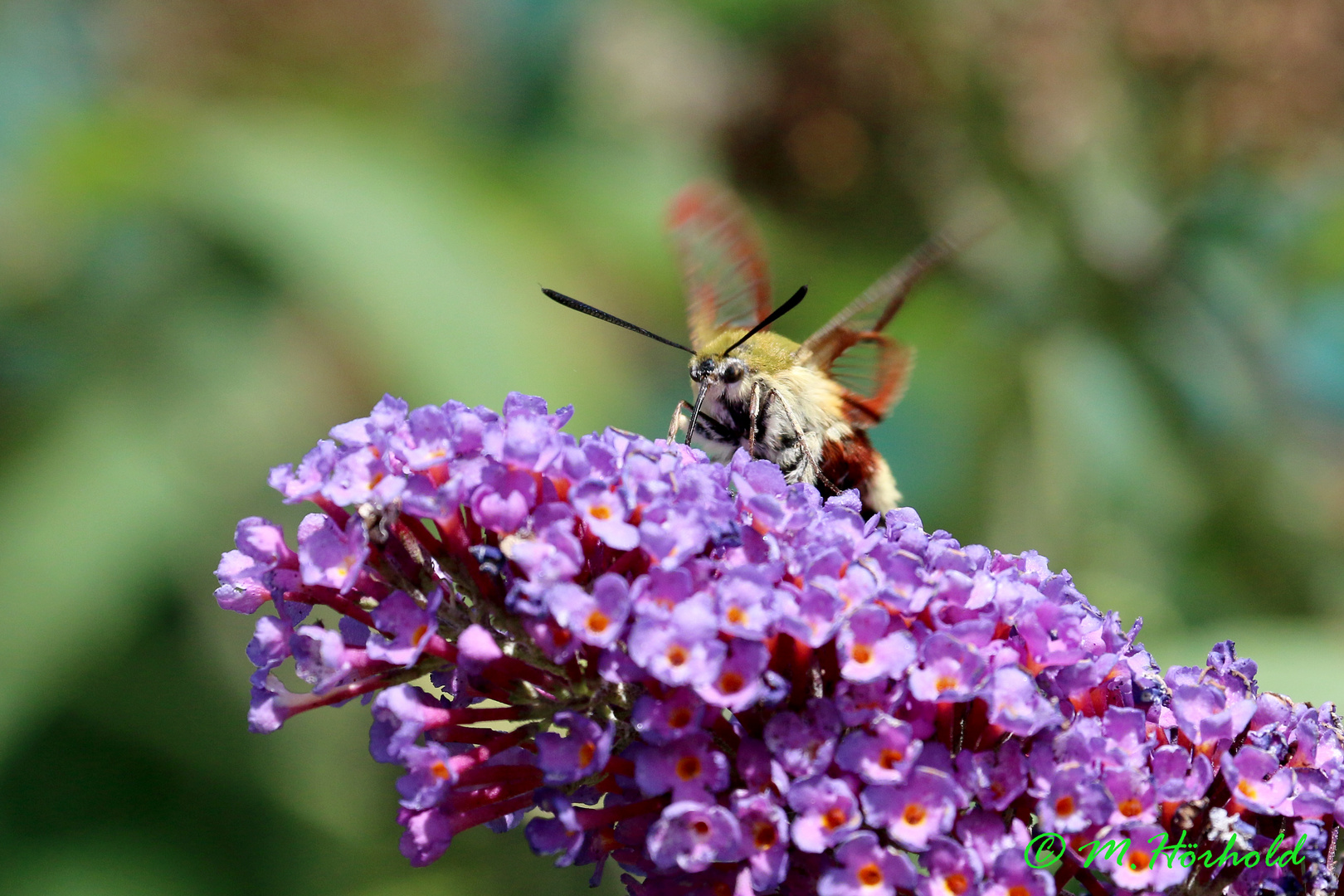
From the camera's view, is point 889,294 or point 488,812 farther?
point 889,294

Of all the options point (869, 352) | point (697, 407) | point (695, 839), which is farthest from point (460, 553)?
point (869, 352)

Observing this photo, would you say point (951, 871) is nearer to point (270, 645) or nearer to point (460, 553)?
point (460, 553)

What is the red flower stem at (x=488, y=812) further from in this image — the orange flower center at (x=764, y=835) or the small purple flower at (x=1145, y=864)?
the small purple flower at (x=1145, y=864)

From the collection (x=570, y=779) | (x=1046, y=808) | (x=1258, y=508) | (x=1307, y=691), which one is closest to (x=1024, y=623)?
(x=1046, y=808)

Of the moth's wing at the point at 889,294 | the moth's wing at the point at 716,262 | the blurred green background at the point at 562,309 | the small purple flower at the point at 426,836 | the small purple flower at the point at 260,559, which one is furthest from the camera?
the blurred green background at the point at 562,309

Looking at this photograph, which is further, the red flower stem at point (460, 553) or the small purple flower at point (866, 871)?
the red flower stem at point (460, 553)

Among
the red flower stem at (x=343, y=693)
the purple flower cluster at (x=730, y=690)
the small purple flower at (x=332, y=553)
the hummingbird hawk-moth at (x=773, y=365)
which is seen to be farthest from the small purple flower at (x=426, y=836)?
the hummingbird hawk-moth at (x=773, y=365)
